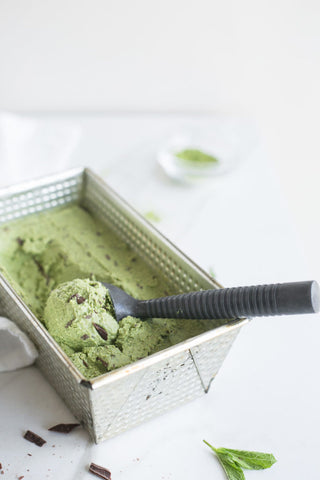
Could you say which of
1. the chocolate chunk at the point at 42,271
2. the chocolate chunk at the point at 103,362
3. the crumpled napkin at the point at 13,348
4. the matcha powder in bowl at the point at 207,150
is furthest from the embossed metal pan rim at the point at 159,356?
the matcha powder in bowl at the point at 207,150

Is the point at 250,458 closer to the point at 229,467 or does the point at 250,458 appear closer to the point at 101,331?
the point at 229,467

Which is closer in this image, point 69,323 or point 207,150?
point 69,323

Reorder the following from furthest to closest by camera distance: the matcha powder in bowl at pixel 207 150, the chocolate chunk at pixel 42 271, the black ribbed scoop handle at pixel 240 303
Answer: the matcha powder in bowl at pixel 207 150, the chocolate chunk at pixel 42 271, the black ribbed scoop handle at pixel 240 303

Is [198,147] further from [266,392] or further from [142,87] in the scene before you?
[266,392]

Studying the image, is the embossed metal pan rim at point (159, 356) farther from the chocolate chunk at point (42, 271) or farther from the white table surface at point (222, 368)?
the chocolate chunk at point (42, 271)

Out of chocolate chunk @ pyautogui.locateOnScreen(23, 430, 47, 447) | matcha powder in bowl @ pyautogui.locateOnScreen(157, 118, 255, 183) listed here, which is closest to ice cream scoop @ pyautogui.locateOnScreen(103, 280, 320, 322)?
chocolate chunk @ pyautogui.locateOnScreen(23, 430, 47, 447)

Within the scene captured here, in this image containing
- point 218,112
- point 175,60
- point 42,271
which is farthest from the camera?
point 218,112

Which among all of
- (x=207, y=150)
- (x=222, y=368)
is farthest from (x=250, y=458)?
(x=207, y=150)
